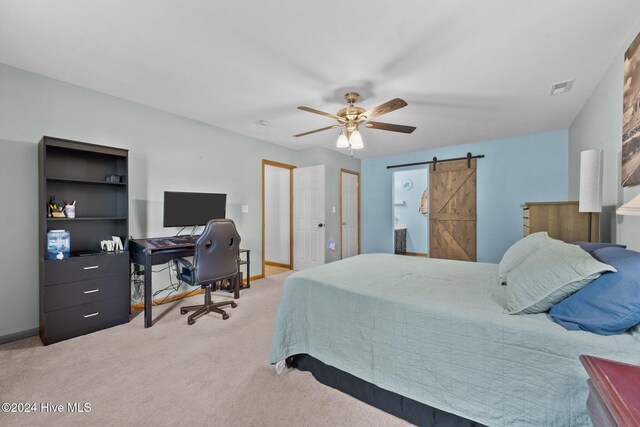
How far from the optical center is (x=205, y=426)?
1.47 metres

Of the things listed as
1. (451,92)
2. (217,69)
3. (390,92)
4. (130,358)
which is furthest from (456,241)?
(130,358)

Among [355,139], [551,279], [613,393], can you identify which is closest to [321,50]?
[355,139]

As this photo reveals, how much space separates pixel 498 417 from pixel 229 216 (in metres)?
3.83

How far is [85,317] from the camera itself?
2500 mm

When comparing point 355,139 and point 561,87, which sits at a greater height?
point 561,87

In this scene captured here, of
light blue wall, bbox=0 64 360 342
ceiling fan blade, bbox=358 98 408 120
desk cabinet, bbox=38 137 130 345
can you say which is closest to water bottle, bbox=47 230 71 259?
desk cabinet, bbox=38 137 130 345

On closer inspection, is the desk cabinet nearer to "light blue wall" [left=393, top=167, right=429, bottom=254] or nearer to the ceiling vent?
the ceiling vent

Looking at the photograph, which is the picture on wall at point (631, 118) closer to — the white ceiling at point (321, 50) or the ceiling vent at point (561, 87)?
the white ceiling at point (321, 50)

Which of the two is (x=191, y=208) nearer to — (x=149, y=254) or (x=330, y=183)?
(x=149, y=254)

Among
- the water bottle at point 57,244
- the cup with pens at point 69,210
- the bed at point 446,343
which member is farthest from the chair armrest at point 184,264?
the bed at point 446,343

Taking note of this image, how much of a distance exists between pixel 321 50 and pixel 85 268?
2.90 meters

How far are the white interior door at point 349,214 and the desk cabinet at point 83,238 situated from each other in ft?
12.6

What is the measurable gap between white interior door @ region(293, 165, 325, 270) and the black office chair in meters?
2.18

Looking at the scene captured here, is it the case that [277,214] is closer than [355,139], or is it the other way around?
[355,139]
